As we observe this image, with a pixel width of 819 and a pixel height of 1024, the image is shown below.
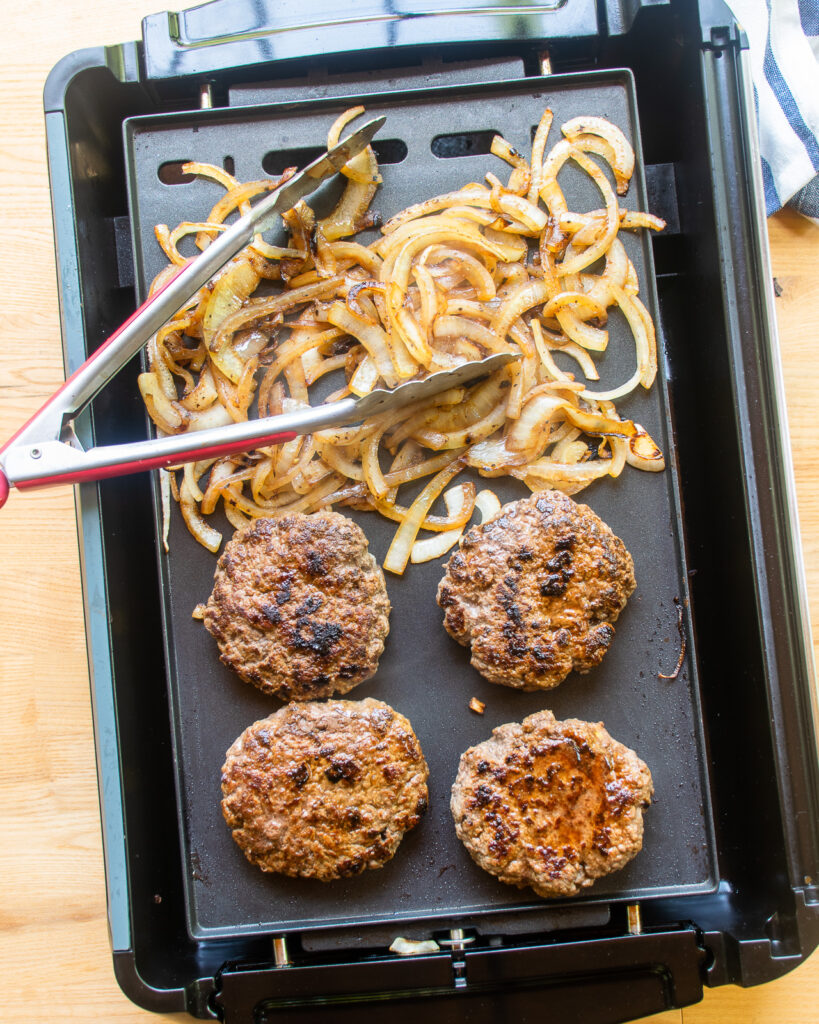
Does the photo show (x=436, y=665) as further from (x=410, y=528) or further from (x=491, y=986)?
(x=491, y=986)

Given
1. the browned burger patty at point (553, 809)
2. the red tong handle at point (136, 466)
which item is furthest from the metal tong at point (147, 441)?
the browned burger patty at point (553, 809)

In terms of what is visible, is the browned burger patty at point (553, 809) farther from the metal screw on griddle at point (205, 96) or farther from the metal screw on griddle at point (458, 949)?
the metal screw on griddle at point (205, 96)

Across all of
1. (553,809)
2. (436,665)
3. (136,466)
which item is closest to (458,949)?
(553,809)

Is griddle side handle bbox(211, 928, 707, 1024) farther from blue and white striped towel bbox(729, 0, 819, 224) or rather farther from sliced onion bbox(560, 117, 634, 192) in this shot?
blue and white striped towel bbox(729, 0, 819, 224)

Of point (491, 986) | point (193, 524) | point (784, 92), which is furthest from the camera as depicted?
point (784, 92)

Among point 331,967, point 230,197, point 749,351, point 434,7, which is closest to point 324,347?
point 230,197

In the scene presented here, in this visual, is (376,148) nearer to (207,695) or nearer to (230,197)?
(230,197)
